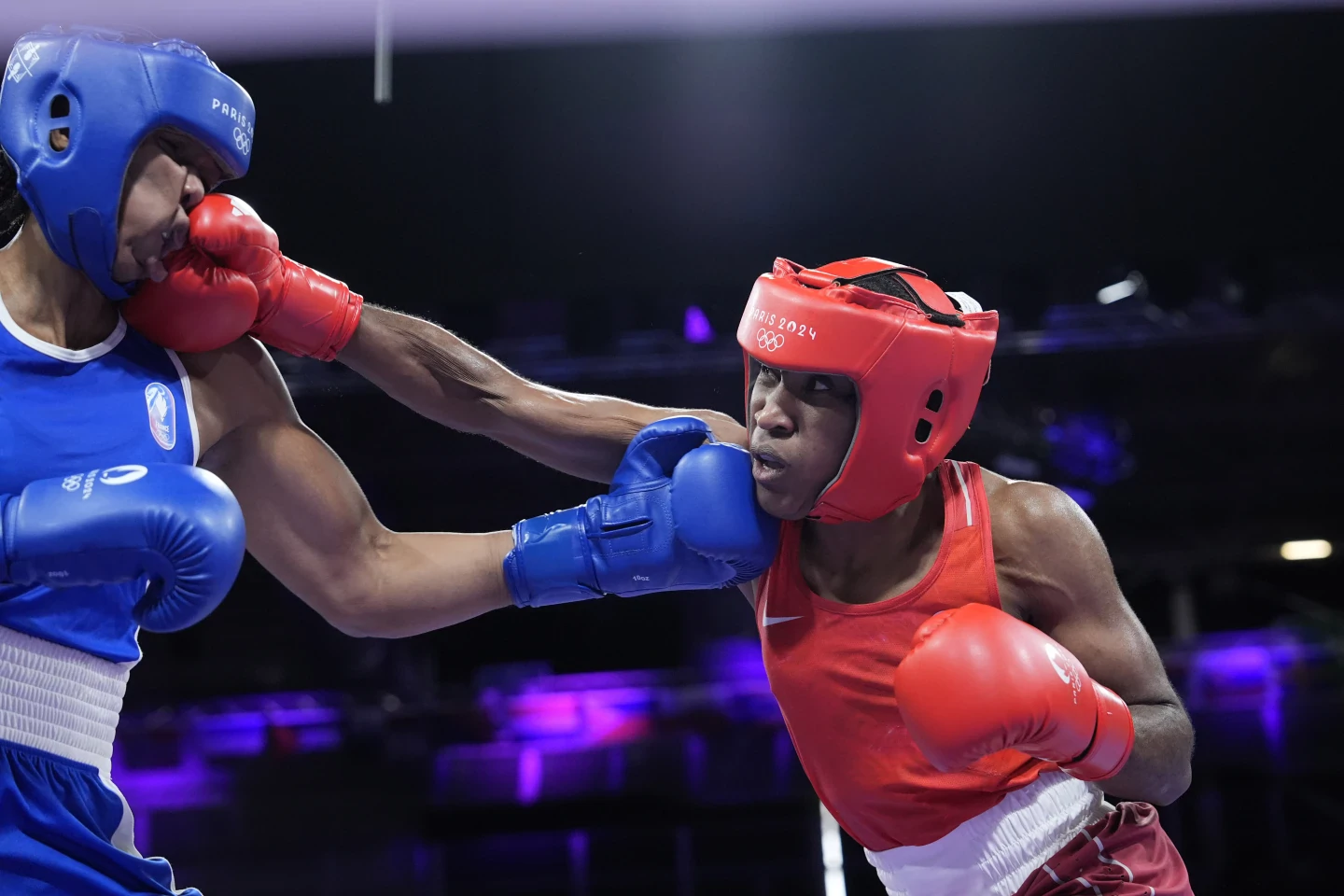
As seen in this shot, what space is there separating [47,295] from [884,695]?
1.51m

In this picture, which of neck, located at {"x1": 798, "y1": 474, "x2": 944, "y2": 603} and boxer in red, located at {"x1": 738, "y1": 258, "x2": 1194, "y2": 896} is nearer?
boxer in red, located at {"x1": 738, "y1": 258, "x2": 1194, "y2": 896}

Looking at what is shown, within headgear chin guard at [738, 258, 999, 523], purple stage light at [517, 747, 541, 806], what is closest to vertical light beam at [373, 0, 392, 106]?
headgear chin guard at [738, 258, 999, 523]

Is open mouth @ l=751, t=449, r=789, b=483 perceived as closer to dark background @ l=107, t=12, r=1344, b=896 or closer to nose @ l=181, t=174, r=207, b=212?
nose @ l=181, t=174, r=207, b=212

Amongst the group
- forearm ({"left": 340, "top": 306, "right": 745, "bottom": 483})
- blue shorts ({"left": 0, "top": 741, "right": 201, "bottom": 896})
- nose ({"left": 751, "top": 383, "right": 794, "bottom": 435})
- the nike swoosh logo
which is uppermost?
nose ({"left": 751, "top": 383, "right": 794, "bottom": 435})

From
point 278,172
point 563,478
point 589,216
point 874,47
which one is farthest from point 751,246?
point 563,478

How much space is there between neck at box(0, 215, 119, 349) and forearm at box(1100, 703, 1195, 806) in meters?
1.85

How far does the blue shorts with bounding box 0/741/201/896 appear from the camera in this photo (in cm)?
168

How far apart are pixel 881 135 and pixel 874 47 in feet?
1.44

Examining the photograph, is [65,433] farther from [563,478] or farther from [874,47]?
[563,478]

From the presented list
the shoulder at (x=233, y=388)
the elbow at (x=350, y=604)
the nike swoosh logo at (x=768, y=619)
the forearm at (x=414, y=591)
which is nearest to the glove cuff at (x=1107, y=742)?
the nike swoosh logo at (x=768, y=619)

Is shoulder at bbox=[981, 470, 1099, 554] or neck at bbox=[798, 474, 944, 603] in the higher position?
shoulder at bbox=[981, 470, 1099, 554]

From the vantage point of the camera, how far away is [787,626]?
223 cm

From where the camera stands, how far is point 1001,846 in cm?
211

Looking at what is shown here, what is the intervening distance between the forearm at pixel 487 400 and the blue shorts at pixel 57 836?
88cm
